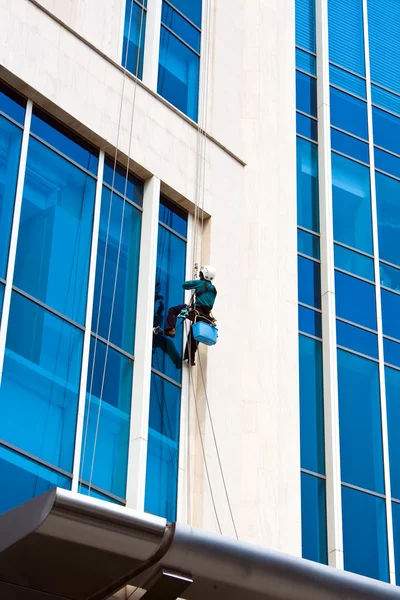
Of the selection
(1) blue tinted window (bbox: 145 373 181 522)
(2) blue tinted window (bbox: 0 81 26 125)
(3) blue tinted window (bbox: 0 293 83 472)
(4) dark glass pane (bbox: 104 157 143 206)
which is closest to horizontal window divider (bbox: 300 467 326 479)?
(1) blue tinted window (bbox: 145 373 181 522)

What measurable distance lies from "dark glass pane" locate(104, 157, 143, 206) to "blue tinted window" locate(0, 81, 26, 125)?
1.91 metres

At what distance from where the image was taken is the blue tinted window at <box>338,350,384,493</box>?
896 inches

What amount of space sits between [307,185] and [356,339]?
349cm

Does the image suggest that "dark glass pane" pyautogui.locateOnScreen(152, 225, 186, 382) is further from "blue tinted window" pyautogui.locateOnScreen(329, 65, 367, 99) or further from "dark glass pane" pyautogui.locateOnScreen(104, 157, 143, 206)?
"blue tinted window" pyautogui.locateOnScreen(329, 65, 367, 99)

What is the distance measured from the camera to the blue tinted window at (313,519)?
21.4 meters

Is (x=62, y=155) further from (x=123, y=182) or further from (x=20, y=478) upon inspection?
(x=20, y=478)

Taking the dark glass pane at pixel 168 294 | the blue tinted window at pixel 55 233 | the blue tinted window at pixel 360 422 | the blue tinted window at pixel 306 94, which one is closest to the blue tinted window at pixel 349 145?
the blue tinted window at pixel 306 94

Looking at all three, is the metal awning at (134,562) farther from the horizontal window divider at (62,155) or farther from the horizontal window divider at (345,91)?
the horizontal window divider at (345,91)

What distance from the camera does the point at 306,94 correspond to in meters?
26.8

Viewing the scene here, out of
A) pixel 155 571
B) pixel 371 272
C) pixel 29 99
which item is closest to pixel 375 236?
pixel 371 272

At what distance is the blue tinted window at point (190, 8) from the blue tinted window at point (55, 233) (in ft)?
17.5

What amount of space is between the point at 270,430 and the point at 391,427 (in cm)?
315

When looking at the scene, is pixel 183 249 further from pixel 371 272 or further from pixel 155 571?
pixel 155 571

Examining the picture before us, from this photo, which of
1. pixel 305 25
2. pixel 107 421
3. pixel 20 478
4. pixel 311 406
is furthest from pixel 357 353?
pixel 20 478
